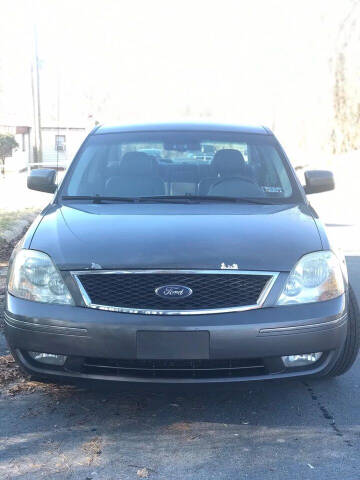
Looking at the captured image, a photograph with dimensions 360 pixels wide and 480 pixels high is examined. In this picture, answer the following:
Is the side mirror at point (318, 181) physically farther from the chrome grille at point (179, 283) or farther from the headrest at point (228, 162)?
the chrome grille at point (179, 283)

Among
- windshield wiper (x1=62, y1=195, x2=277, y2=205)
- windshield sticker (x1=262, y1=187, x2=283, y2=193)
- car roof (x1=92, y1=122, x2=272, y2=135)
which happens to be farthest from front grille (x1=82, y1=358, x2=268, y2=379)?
car roof (x1=92, y1=122, x2=272, y2=135)

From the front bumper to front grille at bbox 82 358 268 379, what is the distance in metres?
0.01

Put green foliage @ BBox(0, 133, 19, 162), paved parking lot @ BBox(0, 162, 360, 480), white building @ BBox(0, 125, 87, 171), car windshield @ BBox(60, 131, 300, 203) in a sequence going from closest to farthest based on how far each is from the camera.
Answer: paved parking lot @ BBox(0, 162, 360, 480) < car windshield @ BBox(60, 131, 300, 203) < green foliage @ BBox(0, 133, 19, 162) < white building @ BBox(0, 125, 87, 171)

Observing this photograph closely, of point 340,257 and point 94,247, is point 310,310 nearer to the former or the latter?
point 340,257

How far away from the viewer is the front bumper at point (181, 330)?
10.1 feet

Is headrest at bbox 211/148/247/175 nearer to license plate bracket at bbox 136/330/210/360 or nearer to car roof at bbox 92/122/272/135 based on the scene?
car roof at bbox 92/122/272/135

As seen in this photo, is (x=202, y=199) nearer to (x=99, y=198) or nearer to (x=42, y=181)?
(x=99, y=198)

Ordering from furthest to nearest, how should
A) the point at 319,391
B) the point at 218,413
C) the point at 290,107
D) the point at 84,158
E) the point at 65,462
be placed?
1. the point at 290,107
2. the point at 84,158
3. the point at 319,391
4. the point at 218,413
5. the point at 65,462

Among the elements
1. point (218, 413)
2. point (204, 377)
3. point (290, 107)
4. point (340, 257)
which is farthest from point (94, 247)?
point (290, 107)

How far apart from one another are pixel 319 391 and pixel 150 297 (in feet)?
4.54

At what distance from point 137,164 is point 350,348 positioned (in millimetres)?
2125

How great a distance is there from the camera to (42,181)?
494cm

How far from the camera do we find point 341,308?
131 inches

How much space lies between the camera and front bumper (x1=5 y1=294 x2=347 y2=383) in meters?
3.08
